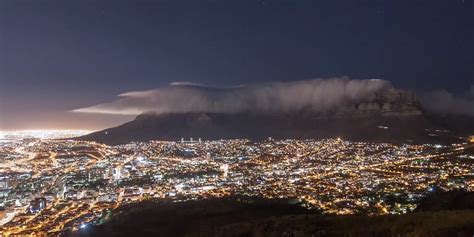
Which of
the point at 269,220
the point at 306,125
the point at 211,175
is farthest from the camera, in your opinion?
the point at 306,125

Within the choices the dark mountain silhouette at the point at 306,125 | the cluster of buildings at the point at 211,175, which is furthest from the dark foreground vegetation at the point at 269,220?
the dark mountain silhouette at the point at 306,125

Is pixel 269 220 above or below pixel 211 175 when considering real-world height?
below

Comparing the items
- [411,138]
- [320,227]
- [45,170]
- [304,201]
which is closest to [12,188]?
[45,170]

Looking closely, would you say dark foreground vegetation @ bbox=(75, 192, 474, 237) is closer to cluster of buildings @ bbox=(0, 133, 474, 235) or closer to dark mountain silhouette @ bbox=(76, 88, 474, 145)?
cluster of buildings @ bbox=(0, 133, 474, 235)

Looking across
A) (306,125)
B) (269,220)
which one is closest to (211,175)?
(269,220)

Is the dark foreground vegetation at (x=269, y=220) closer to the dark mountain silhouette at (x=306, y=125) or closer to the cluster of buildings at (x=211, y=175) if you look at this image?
the cluster of buildings at (x=211, y=175)

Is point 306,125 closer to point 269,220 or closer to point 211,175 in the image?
point 211,175

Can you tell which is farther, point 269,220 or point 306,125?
point 306,125
